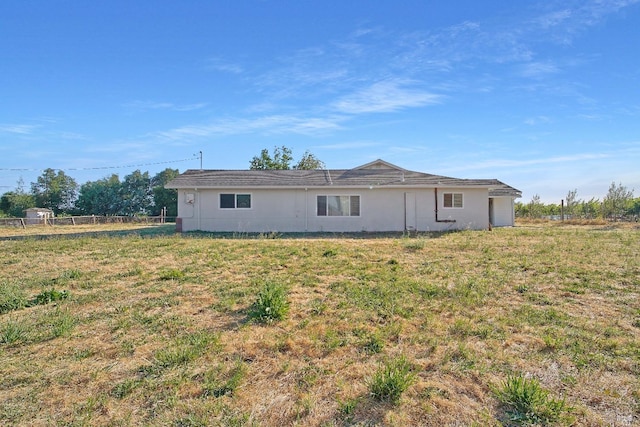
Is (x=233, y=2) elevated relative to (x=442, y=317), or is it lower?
elevated

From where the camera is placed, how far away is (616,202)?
26.7 m

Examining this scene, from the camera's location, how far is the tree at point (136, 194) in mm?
47312

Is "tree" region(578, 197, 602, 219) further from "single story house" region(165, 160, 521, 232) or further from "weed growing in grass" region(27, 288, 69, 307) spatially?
"weed growing in grass" region(27, 288, 69, 307)

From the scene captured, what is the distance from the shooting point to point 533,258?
8.61m

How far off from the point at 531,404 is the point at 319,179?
14705 mm

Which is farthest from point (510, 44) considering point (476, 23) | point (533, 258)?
point (533, 258)

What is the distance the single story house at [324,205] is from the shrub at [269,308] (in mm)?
11415

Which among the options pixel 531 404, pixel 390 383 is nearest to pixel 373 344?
pixel 390 383

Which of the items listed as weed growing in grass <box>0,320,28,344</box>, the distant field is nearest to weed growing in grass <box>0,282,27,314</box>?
the distant field

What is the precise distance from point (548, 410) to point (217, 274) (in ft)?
18.9

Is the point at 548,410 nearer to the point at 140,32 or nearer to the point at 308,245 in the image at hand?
the point at 308,245

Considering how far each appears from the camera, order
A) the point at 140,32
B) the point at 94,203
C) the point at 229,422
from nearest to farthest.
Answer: the point at 229,422, the point at 140,32, the point at 94,203

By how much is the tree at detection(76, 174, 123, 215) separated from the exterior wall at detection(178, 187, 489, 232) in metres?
35.6

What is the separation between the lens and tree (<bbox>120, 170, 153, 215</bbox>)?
1863 inches
